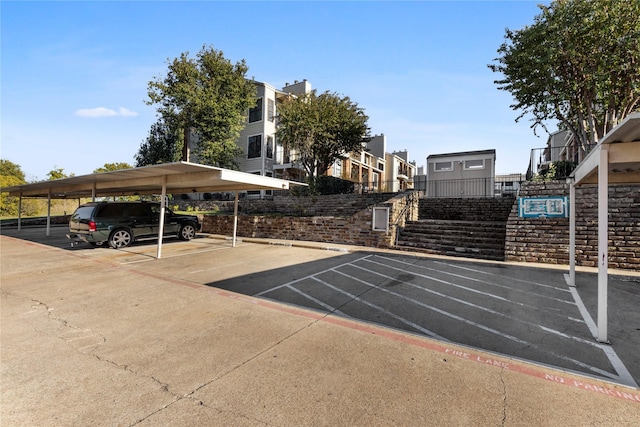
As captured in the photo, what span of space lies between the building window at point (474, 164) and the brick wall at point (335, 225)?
22.2 feet

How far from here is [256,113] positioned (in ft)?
88.0

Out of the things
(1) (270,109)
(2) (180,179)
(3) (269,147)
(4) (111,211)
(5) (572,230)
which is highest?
(1) (270,109)

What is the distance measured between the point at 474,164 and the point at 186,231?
18551mm

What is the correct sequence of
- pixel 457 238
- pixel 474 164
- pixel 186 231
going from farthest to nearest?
pixel 474 164 < pixel 186 231 < pixel 457 238

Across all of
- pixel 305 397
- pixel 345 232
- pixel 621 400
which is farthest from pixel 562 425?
pixel 345 232

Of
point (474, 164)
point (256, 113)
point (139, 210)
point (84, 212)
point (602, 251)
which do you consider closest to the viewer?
point (602, 251)

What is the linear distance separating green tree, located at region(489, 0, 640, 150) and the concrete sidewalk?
1405 cm

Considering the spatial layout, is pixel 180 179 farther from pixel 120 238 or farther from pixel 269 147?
pixel 269 147

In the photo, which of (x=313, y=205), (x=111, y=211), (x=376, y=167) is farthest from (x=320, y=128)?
(x=376, y=167)

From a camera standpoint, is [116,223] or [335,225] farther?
[335,225]

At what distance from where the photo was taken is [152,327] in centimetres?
439

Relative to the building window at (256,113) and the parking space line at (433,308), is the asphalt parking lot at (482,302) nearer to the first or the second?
the parking space line at (433,308)

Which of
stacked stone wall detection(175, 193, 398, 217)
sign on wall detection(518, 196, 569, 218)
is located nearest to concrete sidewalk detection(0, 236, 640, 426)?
sign on wall detection(518, 196, 569, 218)

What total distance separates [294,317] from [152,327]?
2.18 metres
